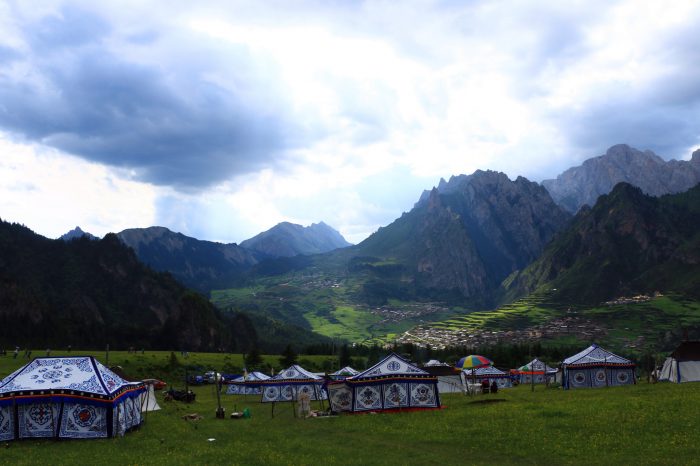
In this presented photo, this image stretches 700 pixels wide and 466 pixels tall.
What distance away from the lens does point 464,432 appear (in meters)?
29.7

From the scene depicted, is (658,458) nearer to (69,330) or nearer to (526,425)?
(526,425)

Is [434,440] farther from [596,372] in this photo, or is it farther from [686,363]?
[686,363]

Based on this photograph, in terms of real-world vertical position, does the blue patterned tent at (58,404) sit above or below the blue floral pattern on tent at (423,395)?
above

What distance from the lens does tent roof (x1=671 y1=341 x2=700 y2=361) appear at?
189ft

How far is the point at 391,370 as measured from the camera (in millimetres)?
44562

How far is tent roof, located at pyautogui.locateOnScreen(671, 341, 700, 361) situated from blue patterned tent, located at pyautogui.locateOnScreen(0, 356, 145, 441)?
179ft

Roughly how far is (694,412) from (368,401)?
22.6m

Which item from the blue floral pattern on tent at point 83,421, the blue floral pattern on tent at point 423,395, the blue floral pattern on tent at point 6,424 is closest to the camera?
the blue floral pattern on tent at point 6,424

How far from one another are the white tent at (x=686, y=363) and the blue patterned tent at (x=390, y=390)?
101 feet

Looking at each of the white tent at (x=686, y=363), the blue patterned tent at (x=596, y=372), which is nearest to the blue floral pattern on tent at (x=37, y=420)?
the blue patterned tent at (x=596, y=372)

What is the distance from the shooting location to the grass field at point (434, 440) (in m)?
23.5

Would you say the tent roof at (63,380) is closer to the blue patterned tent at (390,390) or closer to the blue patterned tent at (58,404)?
the blue patterned tent at (58,404)

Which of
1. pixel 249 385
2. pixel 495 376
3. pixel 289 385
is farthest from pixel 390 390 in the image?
pixel 249 385

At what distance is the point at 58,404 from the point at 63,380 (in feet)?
4.96
